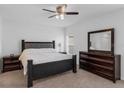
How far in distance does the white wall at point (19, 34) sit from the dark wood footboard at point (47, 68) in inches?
99.5

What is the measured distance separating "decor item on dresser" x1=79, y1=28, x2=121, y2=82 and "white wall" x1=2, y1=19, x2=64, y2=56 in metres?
2.49

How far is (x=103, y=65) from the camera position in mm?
4035

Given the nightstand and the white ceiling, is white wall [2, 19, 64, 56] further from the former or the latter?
the white ceiling

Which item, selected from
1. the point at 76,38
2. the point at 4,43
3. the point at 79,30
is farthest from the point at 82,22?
the point at 4,43

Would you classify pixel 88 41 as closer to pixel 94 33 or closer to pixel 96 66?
pixel 94 33

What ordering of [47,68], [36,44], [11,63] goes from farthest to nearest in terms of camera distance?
1. [36,44]
2. [11,63]
3. [47,68]

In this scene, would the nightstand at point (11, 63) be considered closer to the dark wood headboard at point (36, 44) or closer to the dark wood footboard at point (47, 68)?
the dark wood headboard at point (36, 44)

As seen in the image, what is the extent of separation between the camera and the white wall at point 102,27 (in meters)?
3.72

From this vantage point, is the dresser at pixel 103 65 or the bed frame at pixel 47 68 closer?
the bed frame at pixel 47 68

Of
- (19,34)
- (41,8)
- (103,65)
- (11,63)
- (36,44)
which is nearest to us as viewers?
(41,8)

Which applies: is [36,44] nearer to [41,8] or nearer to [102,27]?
[41,8]

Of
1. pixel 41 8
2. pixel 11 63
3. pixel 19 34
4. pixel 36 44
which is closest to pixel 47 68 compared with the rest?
pixel 41 8

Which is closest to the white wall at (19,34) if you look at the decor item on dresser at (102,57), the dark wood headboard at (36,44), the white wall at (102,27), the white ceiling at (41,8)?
the dark wood headboard at (36,44)

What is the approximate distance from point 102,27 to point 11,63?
408 cm
